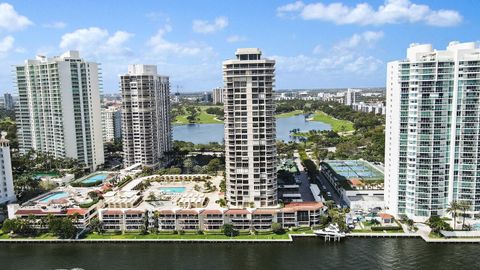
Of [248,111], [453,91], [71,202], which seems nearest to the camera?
[453,91]

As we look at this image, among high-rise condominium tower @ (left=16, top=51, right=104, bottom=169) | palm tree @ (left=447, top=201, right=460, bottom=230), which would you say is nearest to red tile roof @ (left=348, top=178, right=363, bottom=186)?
palm tree @ (left=447, top=201, right=460, bottom=230)

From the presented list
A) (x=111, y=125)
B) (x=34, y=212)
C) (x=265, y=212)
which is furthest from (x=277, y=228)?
(x=111, y=125)

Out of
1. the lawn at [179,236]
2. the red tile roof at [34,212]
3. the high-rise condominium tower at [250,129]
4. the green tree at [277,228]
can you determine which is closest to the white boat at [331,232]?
the lawn at [179,236]

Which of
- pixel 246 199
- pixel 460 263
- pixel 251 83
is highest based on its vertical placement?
pixel 251 83

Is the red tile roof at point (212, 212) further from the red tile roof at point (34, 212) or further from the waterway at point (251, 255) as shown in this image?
the red tile roof at point (34, 212)

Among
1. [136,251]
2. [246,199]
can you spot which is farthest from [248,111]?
[136,251]

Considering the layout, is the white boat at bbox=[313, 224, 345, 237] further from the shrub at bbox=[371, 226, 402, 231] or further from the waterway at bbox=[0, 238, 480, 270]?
the shrub at bbox=[371, 226, 402, 231]

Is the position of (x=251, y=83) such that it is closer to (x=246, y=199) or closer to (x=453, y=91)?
(x=246, y=199)
